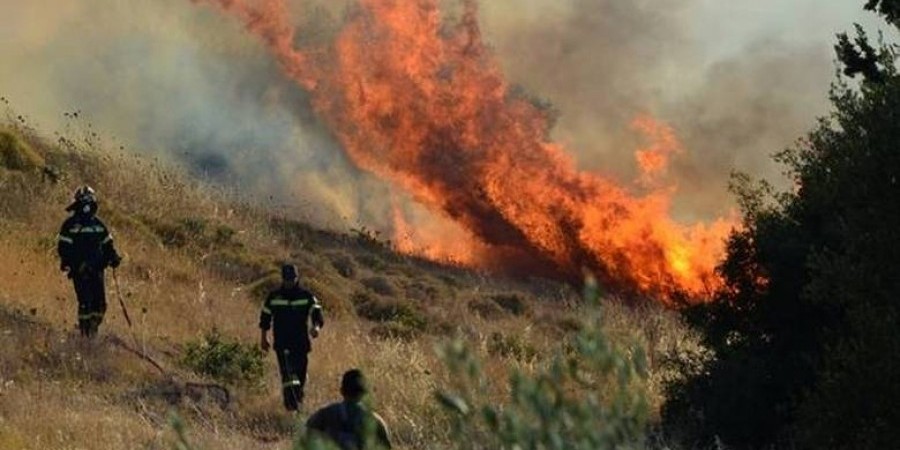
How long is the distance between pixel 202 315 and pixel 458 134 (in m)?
20.3

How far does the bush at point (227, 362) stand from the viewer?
54.7ft

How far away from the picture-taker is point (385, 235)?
4688 centimetres

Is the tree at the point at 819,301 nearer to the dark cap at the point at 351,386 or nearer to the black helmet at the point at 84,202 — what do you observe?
the dark cap at the point at 351,386

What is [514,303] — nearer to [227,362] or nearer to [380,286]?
[380,286]

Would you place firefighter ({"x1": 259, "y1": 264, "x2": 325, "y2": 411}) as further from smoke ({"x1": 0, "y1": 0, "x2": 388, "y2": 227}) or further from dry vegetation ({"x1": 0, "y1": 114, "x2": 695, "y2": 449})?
smoke ({"x1": 0, "y1": 0, "x2": 388, "y2": 227})

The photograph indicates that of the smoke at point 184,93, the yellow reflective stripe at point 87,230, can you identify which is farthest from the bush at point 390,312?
the smoke at point 184,93

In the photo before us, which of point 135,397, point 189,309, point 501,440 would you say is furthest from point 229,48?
point 501,440

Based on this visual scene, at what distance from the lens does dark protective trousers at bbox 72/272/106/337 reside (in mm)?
16938

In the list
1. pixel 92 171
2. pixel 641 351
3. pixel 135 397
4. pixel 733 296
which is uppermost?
pixel 92 171

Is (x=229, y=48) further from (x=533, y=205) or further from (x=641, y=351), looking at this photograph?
(x=641, y=351)

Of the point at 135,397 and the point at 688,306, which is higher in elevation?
the point at 688,306

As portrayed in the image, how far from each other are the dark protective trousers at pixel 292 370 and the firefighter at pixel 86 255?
3.11 meters

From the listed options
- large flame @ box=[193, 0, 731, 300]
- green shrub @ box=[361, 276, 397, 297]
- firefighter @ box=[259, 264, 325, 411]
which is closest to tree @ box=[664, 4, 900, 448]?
firefighter @ box=[259, 264, 325, 411]

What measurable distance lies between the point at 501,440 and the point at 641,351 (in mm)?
435
